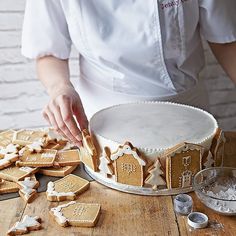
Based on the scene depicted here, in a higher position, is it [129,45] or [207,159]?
[129,45]

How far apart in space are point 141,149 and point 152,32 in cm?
28

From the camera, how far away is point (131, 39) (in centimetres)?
89

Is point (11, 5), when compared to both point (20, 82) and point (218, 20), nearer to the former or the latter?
point (20, 82)

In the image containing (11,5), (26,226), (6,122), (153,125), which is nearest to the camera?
(26,226)

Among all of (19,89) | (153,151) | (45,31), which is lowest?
(19,89)

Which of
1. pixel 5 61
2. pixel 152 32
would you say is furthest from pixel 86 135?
pixel 5 61

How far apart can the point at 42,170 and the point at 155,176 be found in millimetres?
199

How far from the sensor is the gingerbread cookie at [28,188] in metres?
0.71

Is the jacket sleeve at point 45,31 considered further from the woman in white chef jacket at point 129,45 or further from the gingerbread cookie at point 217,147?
the gingerbread cookie at point 217,147

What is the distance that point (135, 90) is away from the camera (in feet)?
3.09

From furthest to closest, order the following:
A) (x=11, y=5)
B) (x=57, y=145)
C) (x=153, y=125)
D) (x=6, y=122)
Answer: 1. (x=6, y=122)
2. (x=11, y=5)
3. (x=57, y=145)
4. (x=153, y=125)

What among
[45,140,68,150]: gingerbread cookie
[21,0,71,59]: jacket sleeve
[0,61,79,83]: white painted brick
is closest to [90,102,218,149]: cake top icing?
[45,140,68,150]: gingerbread cookie

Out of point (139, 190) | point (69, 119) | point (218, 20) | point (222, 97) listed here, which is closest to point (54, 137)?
point (69, 119)

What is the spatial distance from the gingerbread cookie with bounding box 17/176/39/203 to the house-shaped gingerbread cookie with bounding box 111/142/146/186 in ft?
0.42
